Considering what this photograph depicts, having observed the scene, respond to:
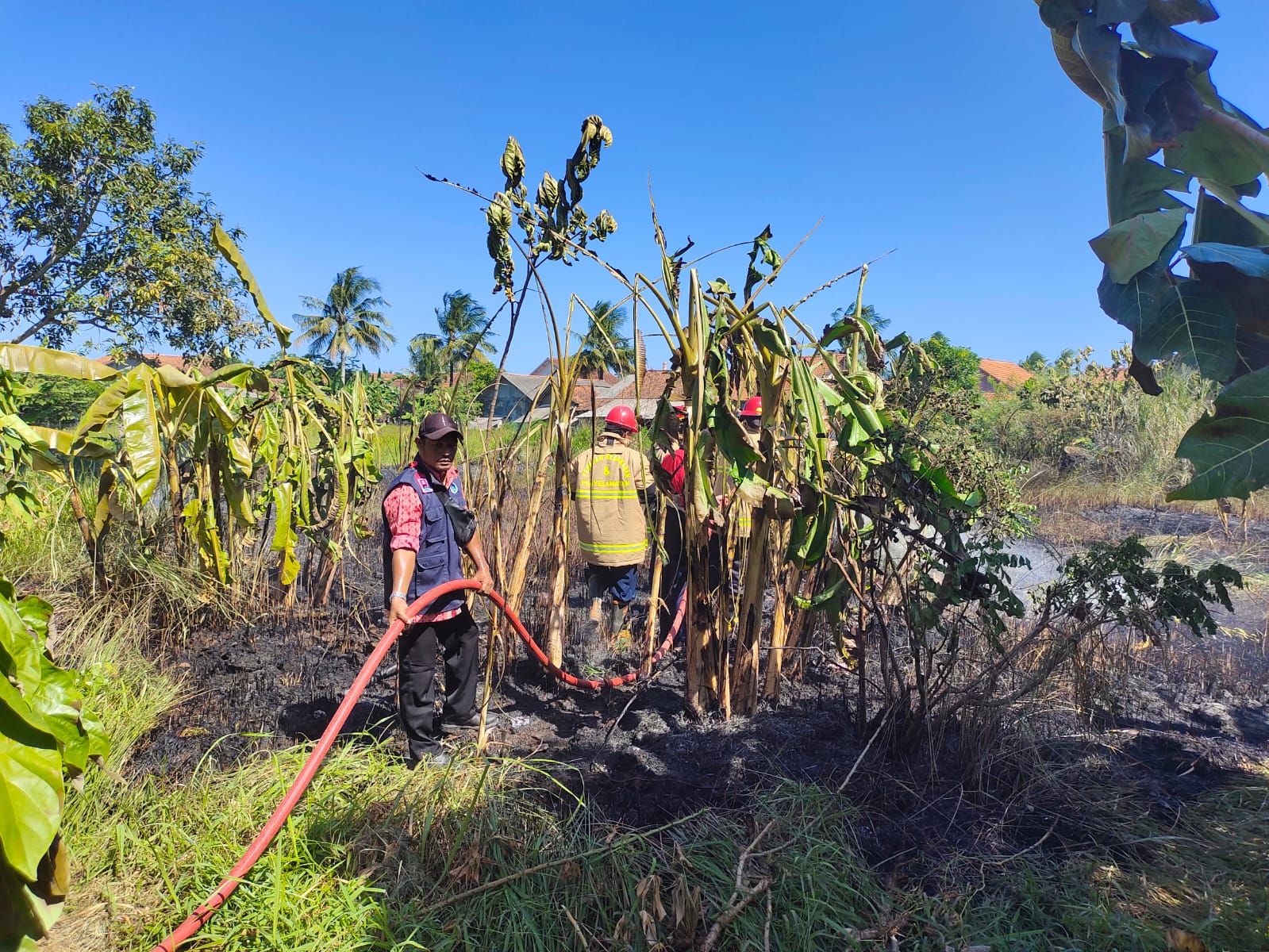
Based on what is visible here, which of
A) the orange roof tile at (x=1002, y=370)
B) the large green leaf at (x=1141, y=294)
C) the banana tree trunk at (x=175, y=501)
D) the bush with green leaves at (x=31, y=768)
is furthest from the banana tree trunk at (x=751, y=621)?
the orange roof tile at (x=1002, y=370)

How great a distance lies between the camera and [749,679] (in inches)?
134

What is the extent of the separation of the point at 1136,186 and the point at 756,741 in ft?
8.20

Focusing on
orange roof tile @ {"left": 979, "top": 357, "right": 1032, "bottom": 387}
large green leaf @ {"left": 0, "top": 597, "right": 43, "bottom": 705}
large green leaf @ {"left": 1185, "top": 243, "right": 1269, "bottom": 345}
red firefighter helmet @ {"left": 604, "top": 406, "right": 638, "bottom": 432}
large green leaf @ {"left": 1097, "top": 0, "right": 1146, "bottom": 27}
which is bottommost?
large green leaf @ {"left": 0, "top": 597, "right": 43, "bottom": 705}

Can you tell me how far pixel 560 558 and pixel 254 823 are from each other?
192 centimetres

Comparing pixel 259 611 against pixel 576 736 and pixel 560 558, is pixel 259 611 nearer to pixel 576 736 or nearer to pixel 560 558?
pixel 560 558

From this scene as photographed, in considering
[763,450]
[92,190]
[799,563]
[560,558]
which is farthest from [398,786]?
[92,190]

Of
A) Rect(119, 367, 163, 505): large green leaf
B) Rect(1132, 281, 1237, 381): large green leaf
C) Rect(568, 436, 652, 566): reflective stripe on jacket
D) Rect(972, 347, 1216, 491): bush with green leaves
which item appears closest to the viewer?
Rect(1132, 281, 1237, 381): large green leaf

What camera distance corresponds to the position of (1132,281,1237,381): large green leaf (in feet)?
4.69

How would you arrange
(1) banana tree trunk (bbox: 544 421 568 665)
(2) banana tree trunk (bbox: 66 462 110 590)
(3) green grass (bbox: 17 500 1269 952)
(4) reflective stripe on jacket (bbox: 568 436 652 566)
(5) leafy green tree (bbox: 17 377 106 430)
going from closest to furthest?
(3) green grass (bbox: 17 500 1269 952) < (1) banana tree trunk (bbox: 544 421 568 665) < (2) banana tree trunk (bbox: 66 462 110 590) < (4) reflective stripe on jacket (bbox: 568 436 652 566) < (5) leafy green tree (bbox: 17 377 106 430)

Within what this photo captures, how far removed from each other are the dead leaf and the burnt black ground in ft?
2.32

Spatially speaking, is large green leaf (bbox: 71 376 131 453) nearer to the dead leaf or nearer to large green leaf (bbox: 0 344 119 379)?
large green leaf (bbox: 0 344 119 379)

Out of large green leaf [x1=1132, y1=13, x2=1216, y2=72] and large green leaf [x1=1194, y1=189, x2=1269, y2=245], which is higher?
large green leaf [x1=1132, y1=13, x2=1216, y2=72]

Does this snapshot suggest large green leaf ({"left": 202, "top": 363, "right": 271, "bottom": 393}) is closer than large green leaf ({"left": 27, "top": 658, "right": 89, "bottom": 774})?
No

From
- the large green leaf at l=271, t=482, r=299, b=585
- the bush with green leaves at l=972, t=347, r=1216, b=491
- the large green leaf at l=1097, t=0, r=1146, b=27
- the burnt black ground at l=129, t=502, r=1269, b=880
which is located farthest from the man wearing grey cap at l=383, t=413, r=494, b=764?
the bush with green leaves at l=972, t=347, r=1216, b=491
